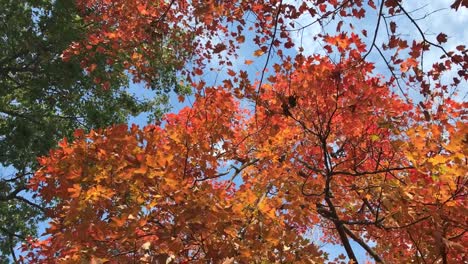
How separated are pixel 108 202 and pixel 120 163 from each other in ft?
1.61

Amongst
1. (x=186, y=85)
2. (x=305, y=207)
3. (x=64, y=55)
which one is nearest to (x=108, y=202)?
(x=305, y=207)

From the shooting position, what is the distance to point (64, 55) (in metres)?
9.50

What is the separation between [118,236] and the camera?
454 cm

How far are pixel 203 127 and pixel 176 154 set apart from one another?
73 cm

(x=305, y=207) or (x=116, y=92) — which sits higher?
(x=116, y=92)

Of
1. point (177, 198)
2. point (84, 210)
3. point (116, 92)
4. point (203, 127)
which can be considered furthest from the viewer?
point (116, 92)

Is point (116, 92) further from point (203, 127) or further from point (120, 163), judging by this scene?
point (120, 163)

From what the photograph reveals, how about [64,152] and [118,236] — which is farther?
[64,152]

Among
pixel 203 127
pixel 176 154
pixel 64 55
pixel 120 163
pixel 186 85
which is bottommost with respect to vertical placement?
pixel 120 163

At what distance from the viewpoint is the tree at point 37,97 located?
9.84 meters

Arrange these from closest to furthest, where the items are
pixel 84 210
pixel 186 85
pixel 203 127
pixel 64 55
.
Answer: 1. pixel 84 210
2. pixel 203 127
3. pixel 64 55
4. pixel 186 85

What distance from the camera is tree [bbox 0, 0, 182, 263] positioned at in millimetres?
9836

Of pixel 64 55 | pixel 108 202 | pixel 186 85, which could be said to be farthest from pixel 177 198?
pixel 186 85

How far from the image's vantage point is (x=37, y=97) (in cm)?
1073
